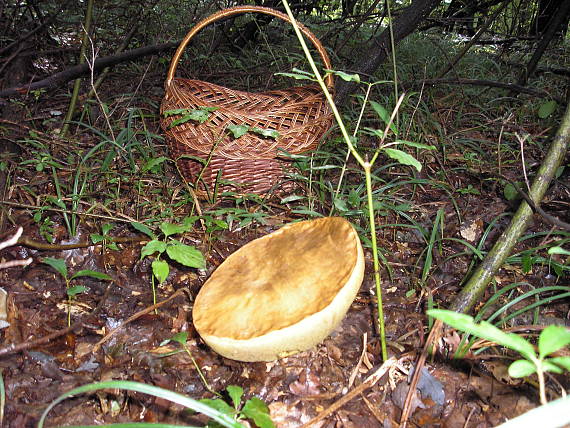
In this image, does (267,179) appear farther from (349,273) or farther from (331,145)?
(349,273)

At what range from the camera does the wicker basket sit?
222cm

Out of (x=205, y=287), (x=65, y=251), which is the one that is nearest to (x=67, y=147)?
(x=65, y=251)

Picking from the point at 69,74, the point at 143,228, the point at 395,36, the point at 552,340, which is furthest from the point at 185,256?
the point at 395,36

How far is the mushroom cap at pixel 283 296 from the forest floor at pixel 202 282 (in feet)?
0.88

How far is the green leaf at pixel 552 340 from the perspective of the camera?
2.06 ft

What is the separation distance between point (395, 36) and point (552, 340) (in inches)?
97.9

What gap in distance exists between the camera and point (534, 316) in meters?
1.57

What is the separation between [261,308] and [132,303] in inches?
31.0

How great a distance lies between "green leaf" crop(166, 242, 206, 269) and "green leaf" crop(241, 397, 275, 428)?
0.61 metres

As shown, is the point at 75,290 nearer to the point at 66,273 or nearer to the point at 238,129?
the point at 66,273

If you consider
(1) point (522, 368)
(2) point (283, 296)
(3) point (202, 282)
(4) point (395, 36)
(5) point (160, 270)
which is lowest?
(3) point (202, 282)

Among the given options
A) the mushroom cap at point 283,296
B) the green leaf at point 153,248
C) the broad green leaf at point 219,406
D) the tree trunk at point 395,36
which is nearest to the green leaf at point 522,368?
the mushroom cap at point 283,296

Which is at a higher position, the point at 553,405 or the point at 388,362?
Result: the point at 553,405

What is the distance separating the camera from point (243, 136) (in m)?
2.24
